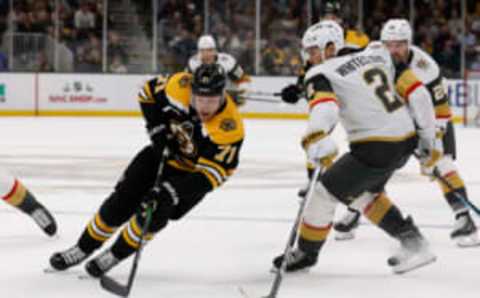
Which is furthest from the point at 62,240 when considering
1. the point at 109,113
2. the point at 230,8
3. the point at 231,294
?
the point at 230,8

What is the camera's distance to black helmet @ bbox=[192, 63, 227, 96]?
152 inches

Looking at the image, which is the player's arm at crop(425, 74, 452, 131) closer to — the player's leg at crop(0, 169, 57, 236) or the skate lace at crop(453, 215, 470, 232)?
the skate lace at crop(453, 215, 470, 232)

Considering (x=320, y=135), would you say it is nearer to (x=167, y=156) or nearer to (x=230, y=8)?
(x=167, y=156)

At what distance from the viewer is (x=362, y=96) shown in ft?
13.3

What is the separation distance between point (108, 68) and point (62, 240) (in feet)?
35.5

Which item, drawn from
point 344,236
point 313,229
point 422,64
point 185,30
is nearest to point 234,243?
point 344,236

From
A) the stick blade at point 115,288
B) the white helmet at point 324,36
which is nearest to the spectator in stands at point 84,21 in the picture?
the white helmet at point 324,36

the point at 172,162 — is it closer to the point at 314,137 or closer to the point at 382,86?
the point at 314,137

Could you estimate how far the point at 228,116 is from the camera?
3967 mm

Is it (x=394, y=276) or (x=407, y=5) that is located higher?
→ (x=407, y=5)

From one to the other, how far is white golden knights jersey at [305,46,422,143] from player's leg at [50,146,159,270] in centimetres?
72

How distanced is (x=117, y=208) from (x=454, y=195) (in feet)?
6.43

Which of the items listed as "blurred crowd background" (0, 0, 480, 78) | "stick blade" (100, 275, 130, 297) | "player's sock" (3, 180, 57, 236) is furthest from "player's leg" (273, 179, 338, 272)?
"blurred crowd background" (0, 0, 480, 78)

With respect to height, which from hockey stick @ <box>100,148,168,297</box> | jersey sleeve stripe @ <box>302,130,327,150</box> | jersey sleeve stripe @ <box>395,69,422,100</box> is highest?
jersey sleeve stripe @ <box>395,69,422,100</box>
